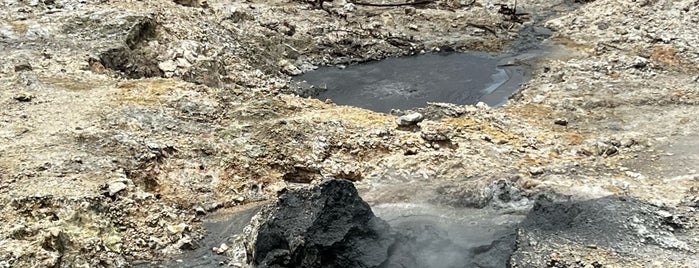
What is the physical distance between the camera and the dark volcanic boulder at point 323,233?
256 inches

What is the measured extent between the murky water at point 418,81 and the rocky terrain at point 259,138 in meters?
0.71

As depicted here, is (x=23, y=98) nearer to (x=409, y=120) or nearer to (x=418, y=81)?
(x=409, y=120)

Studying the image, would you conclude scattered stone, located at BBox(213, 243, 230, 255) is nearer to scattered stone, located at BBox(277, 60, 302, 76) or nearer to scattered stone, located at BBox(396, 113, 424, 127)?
scattered stone, located at BBox(396, 113, 424, 127)

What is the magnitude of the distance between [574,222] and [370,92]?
312 inches

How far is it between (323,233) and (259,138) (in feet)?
11.7

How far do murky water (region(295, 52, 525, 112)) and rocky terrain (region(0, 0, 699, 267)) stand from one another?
705 millimetres

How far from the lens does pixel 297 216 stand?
6844 mm

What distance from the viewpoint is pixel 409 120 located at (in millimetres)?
10336

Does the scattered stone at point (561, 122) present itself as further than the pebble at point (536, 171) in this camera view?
Yes

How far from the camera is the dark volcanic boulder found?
651cm

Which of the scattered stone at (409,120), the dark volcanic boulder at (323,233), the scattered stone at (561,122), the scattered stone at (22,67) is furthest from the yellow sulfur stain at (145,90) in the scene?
the scattered stone at (561,122)

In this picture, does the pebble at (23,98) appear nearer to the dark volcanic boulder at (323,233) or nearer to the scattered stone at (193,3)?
the dark volcanic boulder at (323,233)

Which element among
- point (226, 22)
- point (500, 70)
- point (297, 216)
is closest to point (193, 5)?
point (226, 22)

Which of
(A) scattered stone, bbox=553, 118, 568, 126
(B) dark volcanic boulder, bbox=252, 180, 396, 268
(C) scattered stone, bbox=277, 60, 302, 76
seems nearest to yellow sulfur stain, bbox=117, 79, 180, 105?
(B) dark volcanic boulder, bbox=252, 180, 396, 268
